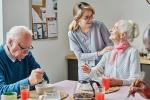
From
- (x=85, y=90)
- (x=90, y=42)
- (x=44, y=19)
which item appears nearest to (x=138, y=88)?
(x=85, y=90)

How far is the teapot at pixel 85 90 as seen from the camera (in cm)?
210

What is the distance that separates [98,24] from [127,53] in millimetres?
589

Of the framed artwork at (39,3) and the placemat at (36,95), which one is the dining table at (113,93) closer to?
the placemat at (36,95)

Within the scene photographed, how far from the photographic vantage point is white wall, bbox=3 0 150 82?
13.2 ft

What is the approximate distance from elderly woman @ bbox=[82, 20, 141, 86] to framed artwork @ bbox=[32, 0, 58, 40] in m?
1.21

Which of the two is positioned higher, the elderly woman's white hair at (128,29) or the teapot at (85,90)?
the elderly woman's white hair at (128,29)

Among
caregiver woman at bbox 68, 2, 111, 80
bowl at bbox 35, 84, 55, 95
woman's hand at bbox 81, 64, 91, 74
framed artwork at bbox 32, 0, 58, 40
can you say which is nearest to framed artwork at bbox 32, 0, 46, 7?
framed artwork at bbox 32, 0, 58, 40

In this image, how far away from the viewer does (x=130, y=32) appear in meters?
2.89

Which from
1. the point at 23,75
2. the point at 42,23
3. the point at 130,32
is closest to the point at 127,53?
the point at 130,32

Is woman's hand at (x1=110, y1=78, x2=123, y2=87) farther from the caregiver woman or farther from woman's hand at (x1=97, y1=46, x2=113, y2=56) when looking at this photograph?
the caregiver woman

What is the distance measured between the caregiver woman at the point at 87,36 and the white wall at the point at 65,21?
710mm

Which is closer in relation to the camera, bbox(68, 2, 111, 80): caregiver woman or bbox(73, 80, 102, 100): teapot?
bbox(73, 80, 102, 100): teapot

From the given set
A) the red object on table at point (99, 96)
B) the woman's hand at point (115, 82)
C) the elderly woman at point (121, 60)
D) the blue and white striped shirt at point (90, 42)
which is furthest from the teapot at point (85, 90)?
the blue and white striped shirt at point (90, 42)

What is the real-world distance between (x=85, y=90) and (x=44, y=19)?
190 cm
